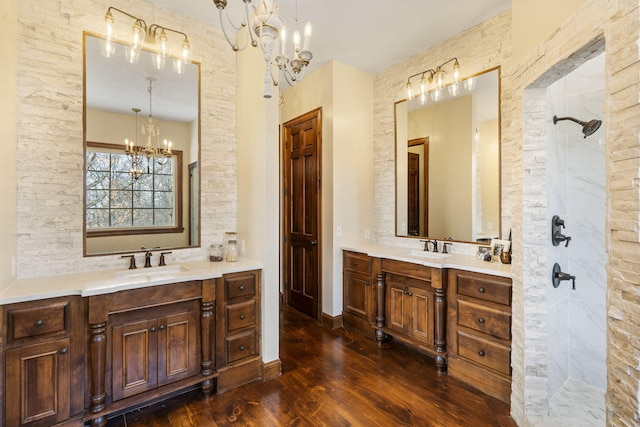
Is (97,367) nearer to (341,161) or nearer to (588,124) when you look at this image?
(341,161)

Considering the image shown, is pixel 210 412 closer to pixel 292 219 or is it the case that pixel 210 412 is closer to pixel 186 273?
pixel 186 273

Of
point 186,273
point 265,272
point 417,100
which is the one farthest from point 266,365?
point 417,100

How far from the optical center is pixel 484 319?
2332 millimetres

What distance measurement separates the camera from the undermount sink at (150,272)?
213 cm

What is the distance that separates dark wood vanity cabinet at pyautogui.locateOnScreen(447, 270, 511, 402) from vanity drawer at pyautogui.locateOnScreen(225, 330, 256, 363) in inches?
65.7

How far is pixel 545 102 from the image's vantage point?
198cm

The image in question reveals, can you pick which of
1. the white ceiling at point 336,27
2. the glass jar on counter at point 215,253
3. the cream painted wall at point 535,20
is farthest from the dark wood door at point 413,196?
the glass jar on counter at point 215,253

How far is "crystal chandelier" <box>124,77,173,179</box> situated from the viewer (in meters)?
2.46

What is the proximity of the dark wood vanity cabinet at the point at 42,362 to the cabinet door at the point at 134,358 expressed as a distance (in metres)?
0.18

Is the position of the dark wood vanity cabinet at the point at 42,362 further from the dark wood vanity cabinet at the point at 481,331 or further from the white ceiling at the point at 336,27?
the dark wood vanity cabinet at the point at 481,331

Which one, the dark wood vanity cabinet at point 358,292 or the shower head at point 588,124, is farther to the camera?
the dark wood vanity cabinet at point 358,292

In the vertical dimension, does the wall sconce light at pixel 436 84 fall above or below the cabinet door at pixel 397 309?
above

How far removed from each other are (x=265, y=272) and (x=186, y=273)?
610 millimetres

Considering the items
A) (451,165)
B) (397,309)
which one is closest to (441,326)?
(397,309)
